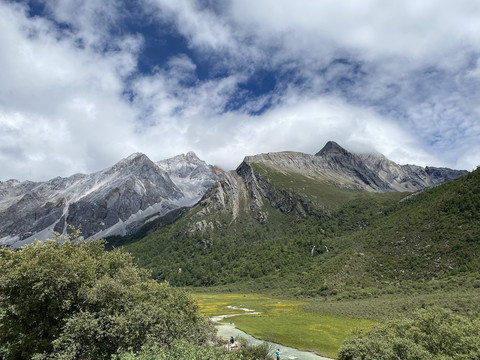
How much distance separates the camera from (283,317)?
92.8 m

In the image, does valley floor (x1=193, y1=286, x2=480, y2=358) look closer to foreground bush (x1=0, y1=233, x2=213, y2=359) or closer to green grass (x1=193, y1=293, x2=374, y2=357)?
green grass (x1=193, y1=293, x2=374, y2=357)

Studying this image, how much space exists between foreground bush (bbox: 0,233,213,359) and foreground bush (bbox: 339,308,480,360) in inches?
894

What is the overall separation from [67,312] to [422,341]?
43.0m

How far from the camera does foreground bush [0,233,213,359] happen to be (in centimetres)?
2928

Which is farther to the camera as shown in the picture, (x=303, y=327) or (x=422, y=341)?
(x=303, y=327)

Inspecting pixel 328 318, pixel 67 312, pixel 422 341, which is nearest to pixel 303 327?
pixel 328 318

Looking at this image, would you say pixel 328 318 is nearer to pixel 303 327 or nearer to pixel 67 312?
pixel 303 327

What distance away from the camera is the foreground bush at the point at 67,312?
29.3m

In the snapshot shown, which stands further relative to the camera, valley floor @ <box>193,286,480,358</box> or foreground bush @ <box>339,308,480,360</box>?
valley floor @ <box>193,286,480,358</box>

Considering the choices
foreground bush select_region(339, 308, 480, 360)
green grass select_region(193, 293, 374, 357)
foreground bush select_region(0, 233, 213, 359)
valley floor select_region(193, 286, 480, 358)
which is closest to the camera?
foreground bush select_region(0, 233, 213, 359)

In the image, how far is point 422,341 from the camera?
33625 millimetres

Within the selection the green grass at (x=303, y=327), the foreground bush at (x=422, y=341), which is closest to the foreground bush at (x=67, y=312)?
the green grass at (x=303, y=327)

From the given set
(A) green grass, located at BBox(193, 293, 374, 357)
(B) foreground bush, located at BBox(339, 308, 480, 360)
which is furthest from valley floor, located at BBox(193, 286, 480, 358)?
(B) foreground bush, located at BBox(339, 308, 480, 360)

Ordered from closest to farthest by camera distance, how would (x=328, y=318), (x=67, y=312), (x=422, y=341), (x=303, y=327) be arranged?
1. (x=67, y=312)
2. (x=422, y=341)
3. (x=303, y=327)
4. (x=328, y=318)
